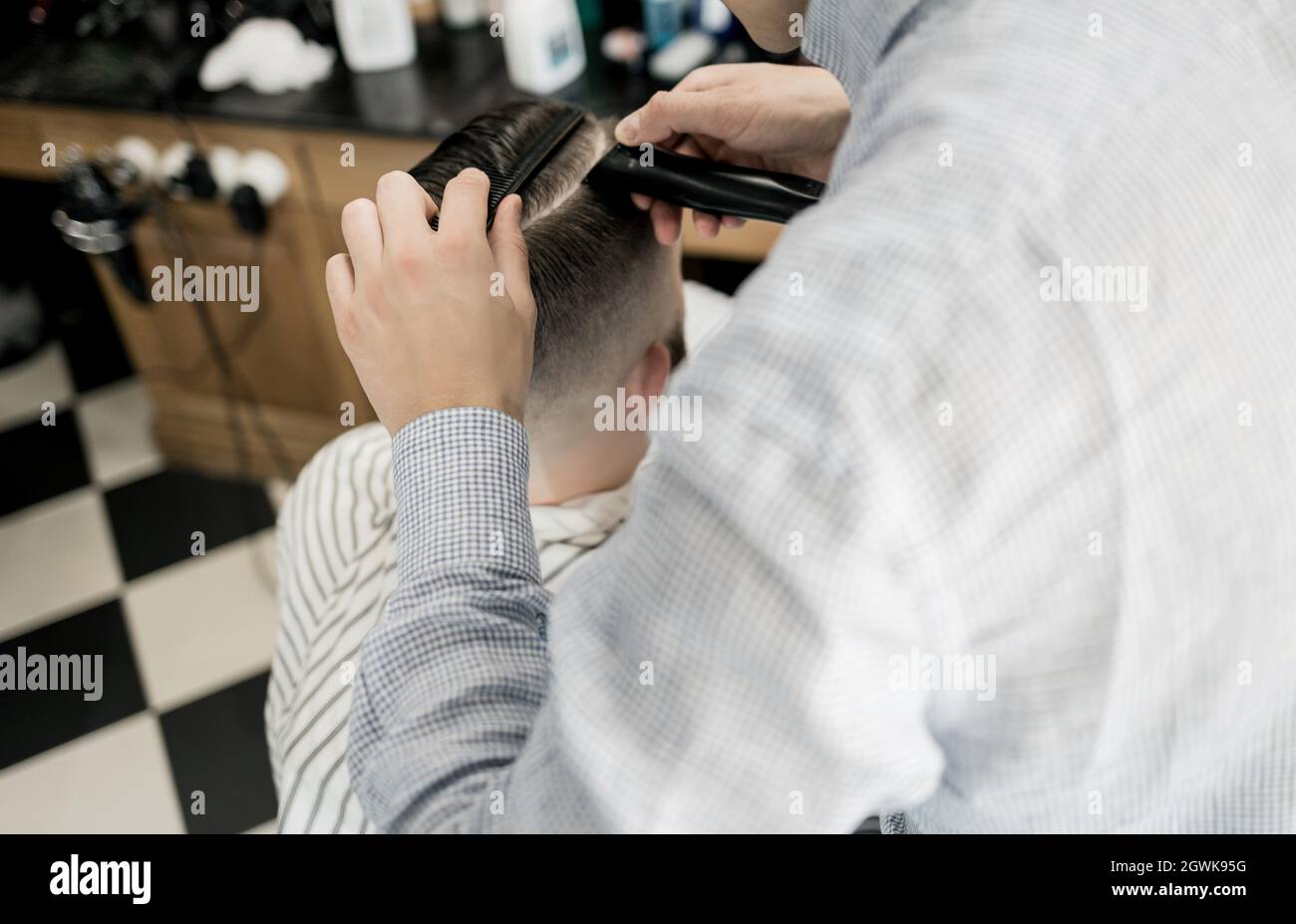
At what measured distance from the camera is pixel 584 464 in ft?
4.15

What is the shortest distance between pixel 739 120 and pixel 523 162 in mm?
218

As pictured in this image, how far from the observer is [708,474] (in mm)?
548

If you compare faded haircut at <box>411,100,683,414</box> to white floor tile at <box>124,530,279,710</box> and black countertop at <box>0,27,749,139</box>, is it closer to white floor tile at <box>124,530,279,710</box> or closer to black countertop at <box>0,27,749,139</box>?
black countertop at <box>0,27,749,139</box>

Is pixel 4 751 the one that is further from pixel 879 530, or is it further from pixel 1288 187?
pixel 1288 187

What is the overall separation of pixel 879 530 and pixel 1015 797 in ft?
0.76

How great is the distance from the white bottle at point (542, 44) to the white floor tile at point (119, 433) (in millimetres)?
1362

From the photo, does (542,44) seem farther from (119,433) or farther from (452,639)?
(119,433)

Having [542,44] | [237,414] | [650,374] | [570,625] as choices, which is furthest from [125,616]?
[570,625]

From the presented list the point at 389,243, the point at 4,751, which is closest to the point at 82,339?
the point at 4,751

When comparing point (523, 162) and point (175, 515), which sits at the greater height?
point (523, 162)

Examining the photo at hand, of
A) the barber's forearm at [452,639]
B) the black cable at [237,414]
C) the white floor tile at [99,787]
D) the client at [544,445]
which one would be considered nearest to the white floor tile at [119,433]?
the black cable at [237,414]

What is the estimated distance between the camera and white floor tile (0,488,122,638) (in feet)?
7.56

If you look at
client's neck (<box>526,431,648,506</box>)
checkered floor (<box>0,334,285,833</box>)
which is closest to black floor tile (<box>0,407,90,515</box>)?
checkered floor (<box>0,334,285,833</box>)

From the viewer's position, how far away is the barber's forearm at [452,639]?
0.76 meters
